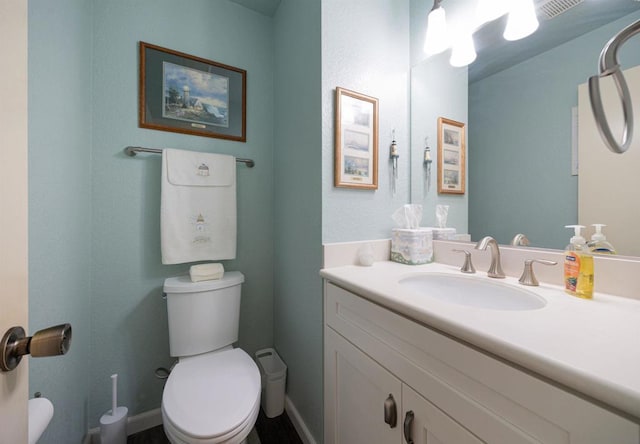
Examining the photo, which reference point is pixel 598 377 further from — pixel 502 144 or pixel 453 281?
pixel 502 144

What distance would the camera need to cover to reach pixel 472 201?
→ 3.81 feet

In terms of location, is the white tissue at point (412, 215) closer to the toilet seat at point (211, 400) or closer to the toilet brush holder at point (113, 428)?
the toilet seat at point (211, 400)

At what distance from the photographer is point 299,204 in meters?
1.30

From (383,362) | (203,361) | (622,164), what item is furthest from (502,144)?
(203,361)

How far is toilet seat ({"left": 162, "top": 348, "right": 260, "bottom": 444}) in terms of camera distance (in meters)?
0.81

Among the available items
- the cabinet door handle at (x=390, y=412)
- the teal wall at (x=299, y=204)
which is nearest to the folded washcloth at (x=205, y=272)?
the teal wall at (x=299, y=204)

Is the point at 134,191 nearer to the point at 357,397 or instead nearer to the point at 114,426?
the point at 114,426

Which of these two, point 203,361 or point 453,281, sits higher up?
point 453,281

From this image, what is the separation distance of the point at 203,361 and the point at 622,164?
167cm

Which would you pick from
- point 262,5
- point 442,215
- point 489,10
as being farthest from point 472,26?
point 262,5

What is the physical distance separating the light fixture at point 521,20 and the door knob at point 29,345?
5.02 ft

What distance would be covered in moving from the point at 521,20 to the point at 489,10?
161 millimetres

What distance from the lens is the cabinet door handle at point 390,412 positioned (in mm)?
703

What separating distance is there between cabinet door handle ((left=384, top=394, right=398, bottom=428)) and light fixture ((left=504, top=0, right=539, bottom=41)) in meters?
1.35
